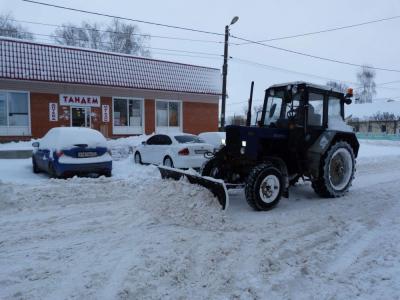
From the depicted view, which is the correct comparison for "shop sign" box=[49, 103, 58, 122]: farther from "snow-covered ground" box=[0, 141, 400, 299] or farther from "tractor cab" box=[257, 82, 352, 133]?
"tractor cab" box=[257, 82, 352, 133]

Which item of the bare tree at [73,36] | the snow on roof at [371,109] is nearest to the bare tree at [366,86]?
the snow on roof at [371,109]

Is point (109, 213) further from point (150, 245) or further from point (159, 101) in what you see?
point (159, 101)

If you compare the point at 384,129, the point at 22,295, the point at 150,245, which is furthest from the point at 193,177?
the point at 384,129

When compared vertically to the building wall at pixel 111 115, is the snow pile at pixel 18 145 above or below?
below

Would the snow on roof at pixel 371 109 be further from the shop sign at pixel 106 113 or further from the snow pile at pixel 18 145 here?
the snow pile at pixel 18 145

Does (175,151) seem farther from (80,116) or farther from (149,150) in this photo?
(80,116)

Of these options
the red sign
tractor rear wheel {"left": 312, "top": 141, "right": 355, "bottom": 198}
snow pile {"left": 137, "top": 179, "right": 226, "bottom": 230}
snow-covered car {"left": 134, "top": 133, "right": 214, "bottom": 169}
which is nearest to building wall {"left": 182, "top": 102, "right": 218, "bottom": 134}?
the red sign

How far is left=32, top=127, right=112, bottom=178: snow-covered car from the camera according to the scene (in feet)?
33.0

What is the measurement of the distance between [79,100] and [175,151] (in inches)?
392

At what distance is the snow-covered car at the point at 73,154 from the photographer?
10.1m

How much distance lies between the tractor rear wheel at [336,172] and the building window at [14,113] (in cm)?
1583

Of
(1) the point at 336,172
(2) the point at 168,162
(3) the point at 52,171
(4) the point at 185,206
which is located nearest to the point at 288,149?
(1) the point at 336,172

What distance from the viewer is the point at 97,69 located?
767 inches

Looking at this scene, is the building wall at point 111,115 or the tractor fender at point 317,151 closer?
the tractor fender at point 317,151
